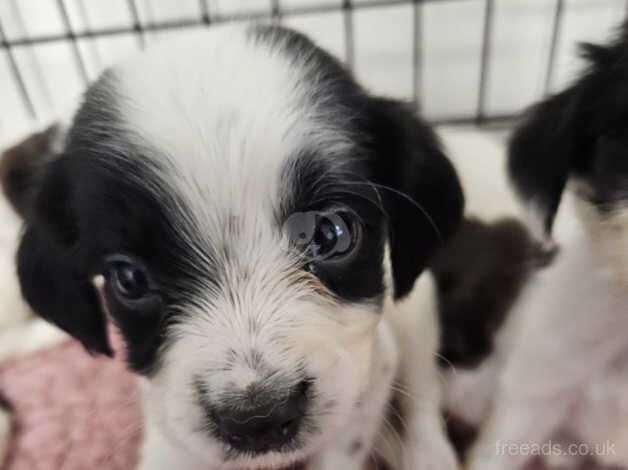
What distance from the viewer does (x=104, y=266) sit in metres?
1.24

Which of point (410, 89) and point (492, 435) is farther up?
point (410, 89)

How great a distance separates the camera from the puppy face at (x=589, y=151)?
1169mm

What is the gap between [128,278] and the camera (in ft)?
3.98

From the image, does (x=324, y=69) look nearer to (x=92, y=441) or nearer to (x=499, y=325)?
(x=499, y=325)

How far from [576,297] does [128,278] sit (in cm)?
76

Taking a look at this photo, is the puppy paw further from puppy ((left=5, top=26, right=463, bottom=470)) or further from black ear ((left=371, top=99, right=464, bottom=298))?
black ear ((left=371, top=99, right=464, bottom=298))

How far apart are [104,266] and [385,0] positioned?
145 centimetres

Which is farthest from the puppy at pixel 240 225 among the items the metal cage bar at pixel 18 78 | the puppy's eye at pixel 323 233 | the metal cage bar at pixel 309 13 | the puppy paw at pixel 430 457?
the metal cage bar at pixel 18 78

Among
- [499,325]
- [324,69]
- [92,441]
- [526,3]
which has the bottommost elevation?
[92,441]

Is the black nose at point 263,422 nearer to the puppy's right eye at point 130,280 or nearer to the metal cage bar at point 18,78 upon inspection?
the puppy's right eye at point 130,280

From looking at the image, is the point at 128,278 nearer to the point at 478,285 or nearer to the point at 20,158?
the point at 478,285

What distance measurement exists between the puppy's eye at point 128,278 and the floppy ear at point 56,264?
10cm

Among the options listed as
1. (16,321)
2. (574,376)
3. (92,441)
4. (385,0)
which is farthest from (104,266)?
(385,0)

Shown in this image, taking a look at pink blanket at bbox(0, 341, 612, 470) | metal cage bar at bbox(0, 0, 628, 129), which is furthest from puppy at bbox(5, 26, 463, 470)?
metal cage bar at bbox(0, 0, 628, 129)
